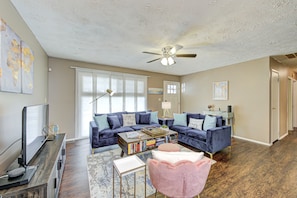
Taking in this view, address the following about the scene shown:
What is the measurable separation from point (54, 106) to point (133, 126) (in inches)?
96.9

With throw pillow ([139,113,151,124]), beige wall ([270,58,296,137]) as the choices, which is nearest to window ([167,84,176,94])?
throw pillow ([139,113,151,124])

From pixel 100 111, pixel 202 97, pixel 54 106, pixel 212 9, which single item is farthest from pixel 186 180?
pixel 202 97

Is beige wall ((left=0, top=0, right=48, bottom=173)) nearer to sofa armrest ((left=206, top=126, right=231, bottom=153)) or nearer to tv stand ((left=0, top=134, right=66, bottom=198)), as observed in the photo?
tv stand ((left=0, top=134, right=66, bottom=198))

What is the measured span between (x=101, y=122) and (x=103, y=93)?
141 centimetres

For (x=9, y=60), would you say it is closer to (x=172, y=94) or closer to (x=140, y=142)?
(x=140, y=142)

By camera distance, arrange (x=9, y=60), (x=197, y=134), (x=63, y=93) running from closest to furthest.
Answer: (x=9, y=60), (x=197, y=134), (x=63, y=93)

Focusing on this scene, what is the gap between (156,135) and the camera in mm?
2787

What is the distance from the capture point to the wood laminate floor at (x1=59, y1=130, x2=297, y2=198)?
5.85 feet

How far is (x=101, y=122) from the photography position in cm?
343

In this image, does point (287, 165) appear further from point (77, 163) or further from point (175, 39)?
point (77, 163)

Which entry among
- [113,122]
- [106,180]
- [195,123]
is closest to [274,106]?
[195,123]

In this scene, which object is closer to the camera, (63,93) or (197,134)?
(197,134)

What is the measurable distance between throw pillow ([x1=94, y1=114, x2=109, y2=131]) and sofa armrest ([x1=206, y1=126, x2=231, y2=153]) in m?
2.57

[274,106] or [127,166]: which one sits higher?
[274,106]
